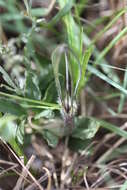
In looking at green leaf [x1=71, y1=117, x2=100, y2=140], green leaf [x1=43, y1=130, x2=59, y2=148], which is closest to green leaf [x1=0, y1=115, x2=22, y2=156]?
green leaf [x1=43, y1=130, x2=59, y2=148]

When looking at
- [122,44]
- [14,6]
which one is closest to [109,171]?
[122,44]

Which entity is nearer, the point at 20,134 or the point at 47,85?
the point at 20,134

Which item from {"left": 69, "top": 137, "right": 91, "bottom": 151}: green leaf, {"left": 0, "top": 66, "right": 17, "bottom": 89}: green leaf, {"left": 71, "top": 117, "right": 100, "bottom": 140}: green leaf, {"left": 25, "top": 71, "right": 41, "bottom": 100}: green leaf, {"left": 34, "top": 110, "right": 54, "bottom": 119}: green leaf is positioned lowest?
{"left": 69, "top": 137, "right": 91, "bottom": 151}: green leaf

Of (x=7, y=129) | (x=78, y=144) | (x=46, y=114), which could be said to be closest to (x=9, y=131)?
(x=7, y=129)

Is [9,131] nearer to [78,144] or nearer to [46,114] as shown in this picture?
[46,114]

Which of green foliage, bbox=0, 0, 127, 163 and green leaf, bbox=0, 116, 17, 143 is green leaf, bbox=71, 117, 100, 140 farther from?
green leaf, bbox=0, 116, 17, 143

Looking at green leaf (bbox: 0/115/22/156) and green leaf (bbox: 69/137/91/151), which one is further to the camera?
green leaf (bbox: 69/137/91/151)

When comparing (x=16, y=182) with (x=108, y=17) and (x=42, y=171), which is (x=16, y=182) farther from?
(x=108, y=17)
